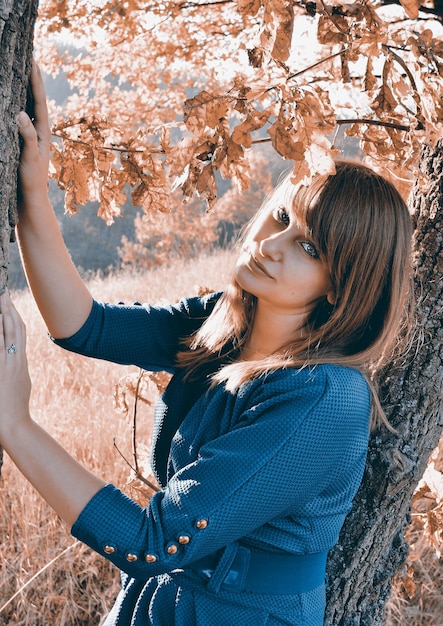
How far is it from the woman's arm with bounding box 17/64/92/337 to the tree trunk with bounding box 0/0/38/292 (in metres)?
0.05

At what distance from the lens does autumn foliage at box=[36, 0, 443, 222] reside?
1282mm

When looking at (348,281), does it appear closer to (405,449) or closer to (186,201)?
(186,201)

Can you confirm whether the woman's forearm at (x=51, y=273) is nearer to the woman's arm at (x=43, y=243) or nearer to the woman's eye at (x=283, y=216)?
the woman's arm at (x=43, y=243)

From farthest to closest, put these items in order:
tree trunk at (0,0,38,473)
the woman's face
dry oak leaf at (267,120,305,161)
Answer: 1. the woman's face
2. dry oak leaf at (267,120,305,161)
3. tree trunk at (0,0,38,473)

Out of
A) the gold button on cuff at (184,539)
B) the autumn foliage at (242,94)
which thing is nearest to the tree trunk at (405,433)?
the autumn foliage at (242,94)

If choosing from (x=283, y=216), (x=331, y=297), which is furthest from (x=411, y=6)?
(x=331, y=297)

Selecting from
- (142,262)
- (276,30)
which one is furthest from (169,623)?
(142,262)

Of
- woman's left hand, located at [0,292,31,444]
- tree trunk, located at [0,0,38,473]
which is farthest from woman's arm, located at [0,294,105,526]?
tree trunk, located at [0,0,38,473]

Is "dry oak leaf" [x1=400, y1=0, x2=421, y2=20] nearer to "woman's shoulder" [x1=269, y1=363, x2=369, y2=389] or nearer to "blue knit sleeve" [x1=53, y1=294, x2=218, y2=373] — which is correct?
"woman's shoulder" [x1=269, y1=363, x2=369, y2=389]

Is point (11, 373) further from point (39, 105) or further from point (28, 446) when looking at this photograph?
point (39, 105)

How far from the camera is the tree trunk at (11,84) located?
1142 mm

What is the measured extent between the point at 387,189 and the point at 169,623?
1.09 meters

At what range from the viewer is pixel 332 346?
1.50m

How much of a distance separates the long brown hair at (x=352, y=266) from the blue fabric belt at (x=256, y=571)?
0.36 m
